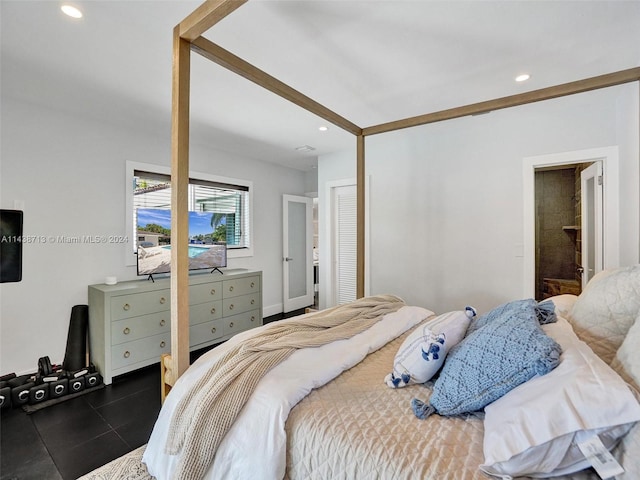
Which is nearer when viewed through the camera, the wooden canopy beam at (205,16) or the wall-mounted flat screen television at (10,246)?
the wooden canopy beam at (205,16)

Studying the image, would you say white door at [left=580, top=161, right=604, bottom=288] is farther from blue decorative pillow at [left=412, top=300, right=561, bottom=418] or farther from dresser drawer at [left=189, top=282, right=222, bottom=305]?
dresser drawer at [left=189, top=282, right=222, bottom=305]

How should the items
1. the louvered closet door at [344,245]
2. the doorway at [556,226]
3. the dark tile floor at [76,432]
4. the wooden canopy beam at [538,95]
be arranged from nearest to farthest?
1. the dark tile floor at [76,432]
2. the wooden canopy beam at [538,95]
3. the louvered closet door at [344,245]
4. the doorway at [556,226]

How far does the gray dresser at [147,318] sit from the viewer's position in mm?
2732

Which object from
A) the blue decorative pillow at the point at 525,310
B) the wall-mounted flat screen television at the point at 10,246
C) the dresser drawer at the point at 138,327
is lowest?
the dresser drawer at the point at 138,327

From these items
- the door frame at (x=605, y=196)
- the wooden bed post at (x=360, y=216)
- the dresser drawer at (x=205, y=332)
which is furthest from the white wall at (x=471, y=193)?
the dresser drawer at (x=205, y=332)

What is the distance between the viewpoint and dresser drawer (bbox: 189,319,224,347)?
3.32 metres

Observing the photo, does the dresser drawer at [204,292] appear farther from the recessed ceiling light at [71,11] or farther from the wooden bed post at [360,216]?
the recessed ceiling light at [71,11]

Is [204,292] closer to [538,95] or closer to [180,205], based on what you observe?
[180,205]

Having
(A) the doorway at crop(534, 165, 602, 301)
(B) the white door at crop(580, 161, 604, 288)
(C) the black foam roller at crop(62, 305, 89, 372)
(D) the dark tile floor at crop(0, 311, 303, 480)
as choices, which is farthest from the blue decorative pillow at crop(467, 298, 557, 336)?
(A) the doorway at crop(534, 165, 602, 301)

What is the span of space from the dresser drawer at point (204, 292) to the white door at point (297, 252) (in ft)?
5.43

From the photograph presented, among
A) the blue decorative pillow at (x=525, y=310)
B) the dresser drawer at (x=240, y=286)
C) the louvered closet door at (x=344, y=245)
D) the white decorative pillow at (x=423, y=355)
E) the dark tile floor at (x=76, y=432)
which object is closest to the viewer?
the white decorative pillow at (x=423, y=355)

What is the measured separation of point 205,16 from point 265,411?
1695mm

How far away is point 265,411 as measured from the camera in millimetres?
1104

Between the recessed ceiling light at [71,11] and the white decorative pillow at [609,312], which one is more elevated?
the recessed ceiling light at [71,11]
